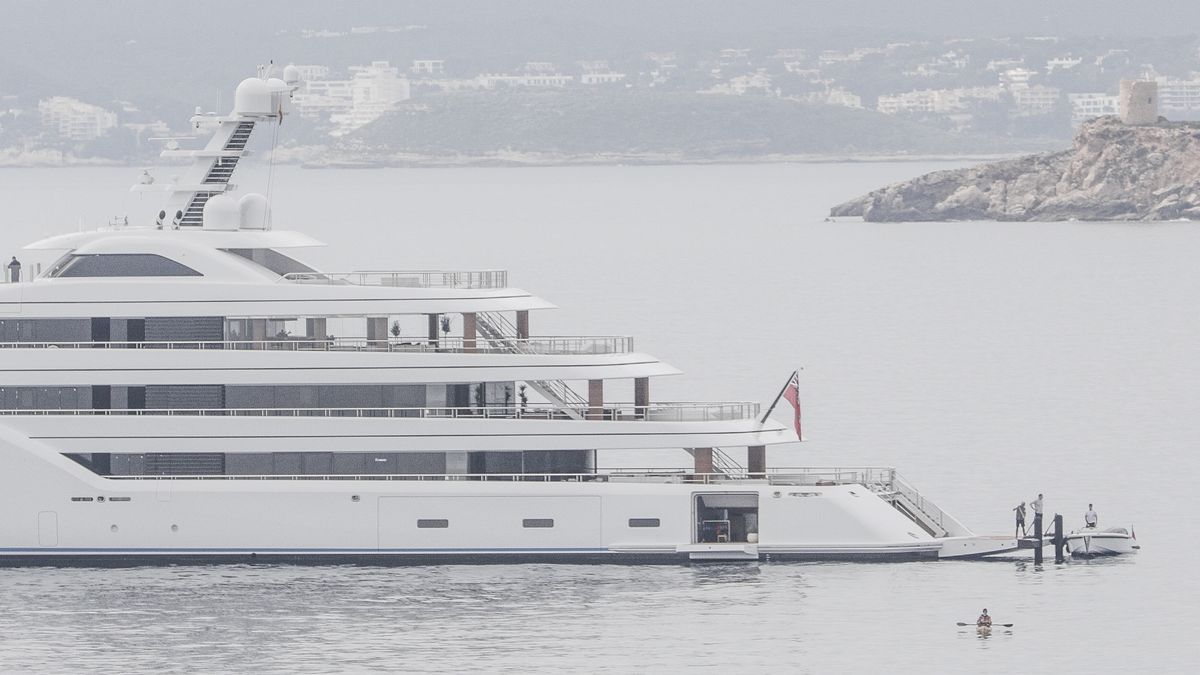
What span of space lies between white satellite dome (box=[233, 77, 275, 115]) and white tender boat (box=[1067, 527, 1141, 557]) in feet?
59.3

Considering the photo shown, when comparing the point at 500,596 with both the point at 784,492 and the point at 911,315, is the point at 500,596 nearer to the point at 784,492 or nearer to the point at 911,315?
the point at 784,492

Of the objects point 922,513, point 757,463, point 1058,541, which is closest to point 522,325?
point 757,463

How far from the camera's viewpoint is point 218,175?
50094 millimetres

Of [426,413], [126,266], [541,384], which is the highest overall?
[126,266]

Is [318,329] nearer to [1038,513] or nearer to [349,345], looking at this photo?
[349,345]

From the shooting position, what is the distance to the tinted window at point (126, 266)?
158 feet

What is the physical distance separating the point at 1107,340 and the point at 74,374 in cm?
6636

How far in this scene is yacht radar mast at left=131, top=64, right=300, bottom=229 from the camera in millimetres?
49500

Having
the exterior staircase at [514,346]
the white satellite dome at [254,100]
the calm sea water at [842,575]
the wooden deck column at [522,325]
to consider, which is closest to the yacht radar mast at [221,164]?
the white satellite dome at [254,100]

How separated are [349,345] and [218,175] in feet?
14.4

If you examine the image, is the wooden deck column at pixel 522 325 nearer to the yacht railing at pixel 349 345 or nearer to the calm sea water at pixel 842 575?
the yacht railing at pixel 349 345

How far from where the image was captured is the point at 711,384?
82688 millimetres

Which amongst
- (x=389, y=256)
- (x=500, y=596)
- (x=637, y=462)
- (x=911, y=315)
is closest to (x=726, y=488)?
(x=500, y=596)

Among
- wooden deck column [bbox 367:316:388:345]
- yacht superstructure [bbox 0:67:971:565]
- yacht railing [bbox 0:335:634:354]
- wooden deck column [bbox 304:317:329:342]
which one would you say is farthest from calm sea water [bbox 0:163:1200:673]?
wooden deck column [bbox 304:317:329:342]
